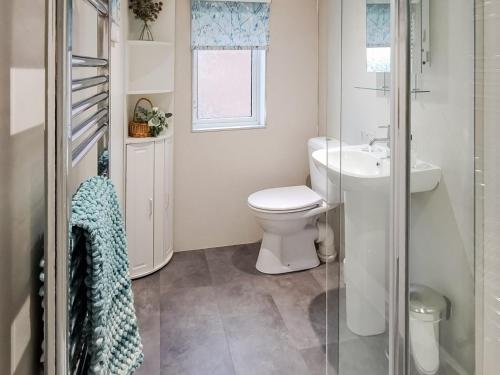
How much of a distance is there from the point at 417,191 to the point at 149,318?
1554 millimetres

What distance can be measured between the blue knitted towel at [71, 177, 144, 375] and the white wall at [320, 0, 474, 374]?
732 mm

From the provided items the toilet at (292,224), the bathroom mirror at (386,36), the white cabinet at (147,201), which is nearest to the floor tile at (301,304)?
the toilet at (292,224)

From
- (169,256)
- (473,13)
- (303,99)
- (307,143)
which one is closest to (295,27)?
(303,99)

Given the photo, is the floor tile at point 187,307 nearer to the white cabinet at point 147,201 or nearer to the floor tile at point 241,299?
the floor tile at point 241,299

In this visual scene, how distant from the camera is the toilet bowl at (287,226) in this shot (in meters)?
2.62

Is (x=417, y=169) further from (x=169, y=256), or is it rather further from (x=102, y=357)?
(x=169, y=256)

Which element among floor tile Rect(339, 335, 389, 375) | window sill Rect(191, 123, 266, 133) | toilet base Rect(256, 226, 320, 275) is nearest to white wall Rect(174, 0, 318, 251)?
window sill Rect(191, 123, 266, 133)

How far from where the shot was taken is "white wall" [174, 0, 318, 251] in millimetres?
3023

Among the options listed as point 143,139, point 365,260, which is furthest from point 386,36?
point 143,139

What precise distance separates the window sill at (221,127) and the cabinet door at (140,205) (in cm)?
51

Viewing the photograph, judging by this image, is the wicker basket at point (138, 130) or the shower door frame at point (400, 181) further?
the wicker basket at point (138, 130)

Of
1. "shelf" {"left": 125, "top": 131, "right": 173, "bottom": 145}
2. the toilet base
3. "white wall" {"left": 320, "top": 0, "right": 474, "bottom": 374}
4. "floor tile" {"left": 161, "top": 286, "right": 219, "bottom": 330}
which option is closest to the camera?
"white wall" {"left": 320, "top": 0, "right": 474, "bottom": 374}

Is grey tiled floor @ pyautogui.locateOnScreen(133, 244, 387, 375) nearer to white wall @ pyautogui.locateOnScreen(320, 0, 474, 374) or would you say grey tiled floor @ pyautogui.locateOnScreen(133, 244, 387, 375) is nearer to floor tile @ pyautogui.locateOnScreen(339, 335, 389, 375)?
floor tile @ pyautogui.locateOnScreen(339, 335, 389, 375)
